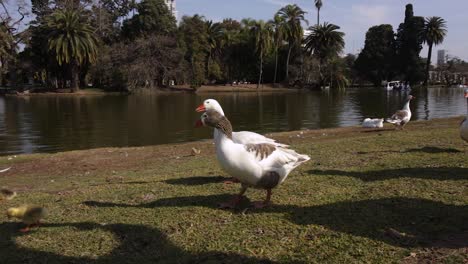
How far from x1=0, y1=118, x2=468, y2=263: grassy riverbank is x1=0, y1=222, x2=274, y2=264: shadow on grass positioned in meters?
0.01

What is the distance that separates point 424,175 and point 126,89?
71128 mm

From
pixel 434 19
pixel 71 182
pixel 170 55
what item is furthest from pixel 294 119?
pixel 434 19

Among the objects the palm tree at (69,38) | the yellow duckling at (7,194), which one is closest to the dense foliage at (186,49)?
the palm tree at (69,38)

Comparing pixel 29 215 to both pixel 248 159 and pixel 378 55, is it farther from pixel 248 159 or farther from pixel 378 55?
pixel 378 55

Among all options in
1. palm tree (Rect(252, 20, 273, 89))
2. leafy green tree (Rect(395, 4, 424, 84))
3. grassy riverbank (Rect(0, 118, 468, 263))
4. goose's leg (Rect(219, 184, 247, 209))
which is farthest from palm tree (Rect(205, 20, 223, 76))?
goose's leg (Rect(219, 184, 247, 209))

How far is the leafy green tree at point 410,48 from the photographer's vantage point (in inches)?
3986

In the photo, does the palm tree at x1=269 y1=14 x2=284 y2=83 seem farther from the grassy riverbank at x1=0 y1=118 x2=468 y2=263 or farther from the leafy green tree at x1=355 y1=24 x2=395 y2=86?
the grassy riverbank at x1=0 y1=118 x2=468 y2=263

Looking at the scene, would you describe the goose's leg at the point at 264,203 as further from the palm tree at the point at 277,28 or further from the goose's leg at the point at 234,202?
the palm tree at the point at 277,28

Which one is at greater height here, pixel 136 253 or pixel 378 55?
pixel 378 55

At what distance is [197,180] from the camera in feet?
29.2

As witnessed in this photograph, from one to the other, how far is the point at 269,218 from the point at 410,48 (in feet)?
347

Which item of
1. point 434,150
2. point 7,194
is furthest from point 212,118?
point 434,150

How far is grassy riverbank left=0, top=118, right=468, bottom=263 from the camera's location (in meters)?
5.01

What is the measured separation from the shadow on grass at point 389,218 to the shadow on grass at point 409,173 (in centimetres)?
154
